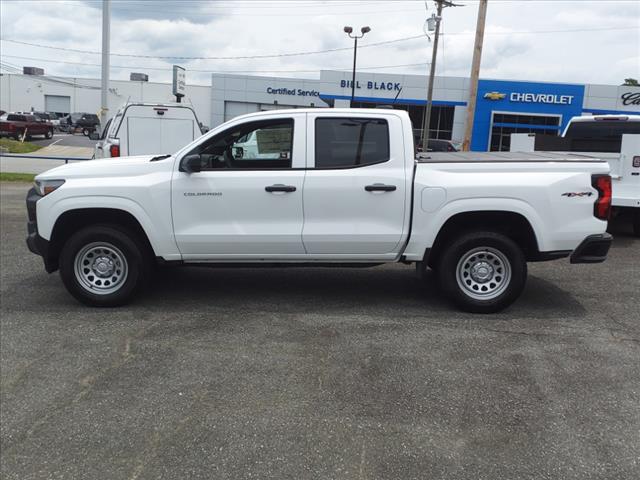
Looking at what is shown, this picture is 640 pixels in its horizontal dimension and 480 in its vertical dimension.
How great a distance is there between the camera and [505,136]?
45094 millimetres

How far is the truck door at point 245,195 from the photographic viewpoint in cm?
600

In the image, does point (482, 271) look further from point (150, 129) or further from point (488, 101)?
point (488, 101)

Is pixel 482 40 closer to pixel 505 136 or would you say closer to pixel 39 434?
pixel 39 434

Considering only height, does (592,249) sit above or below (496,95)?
below

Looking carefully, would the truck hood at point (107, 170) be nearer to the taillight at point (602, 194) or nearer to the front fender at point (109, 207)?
the front fender at point (109, 207)

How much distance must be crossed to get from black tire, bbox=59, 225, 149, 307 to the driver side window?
3.65 feet

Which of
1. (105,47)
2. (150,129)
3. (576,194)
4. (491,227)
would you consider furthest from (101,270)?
(105,47)

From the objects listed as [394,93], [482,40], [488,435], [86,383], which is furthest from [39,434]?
[394,93]

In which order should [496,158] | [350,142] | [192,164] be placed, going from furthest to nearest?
[496,158] → [350,142] → [192,164]

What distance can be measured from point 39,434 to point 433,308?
12.6 ft

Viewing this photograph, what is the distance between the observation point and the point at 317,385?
4.47 meters

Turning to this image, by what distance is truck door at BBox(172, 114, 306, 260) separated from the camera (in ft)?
Answer: 19.7

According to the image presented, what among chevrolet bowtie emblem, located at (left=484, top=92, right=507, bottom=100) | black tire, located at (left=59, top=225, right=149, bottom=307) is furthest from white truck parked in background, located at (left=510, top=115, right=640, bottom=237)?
chevrolet bowtie emblem, located at (left=484, top=92, right=507, bottom=100)

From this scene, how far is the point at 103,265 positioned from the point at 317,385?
2.88 metres
